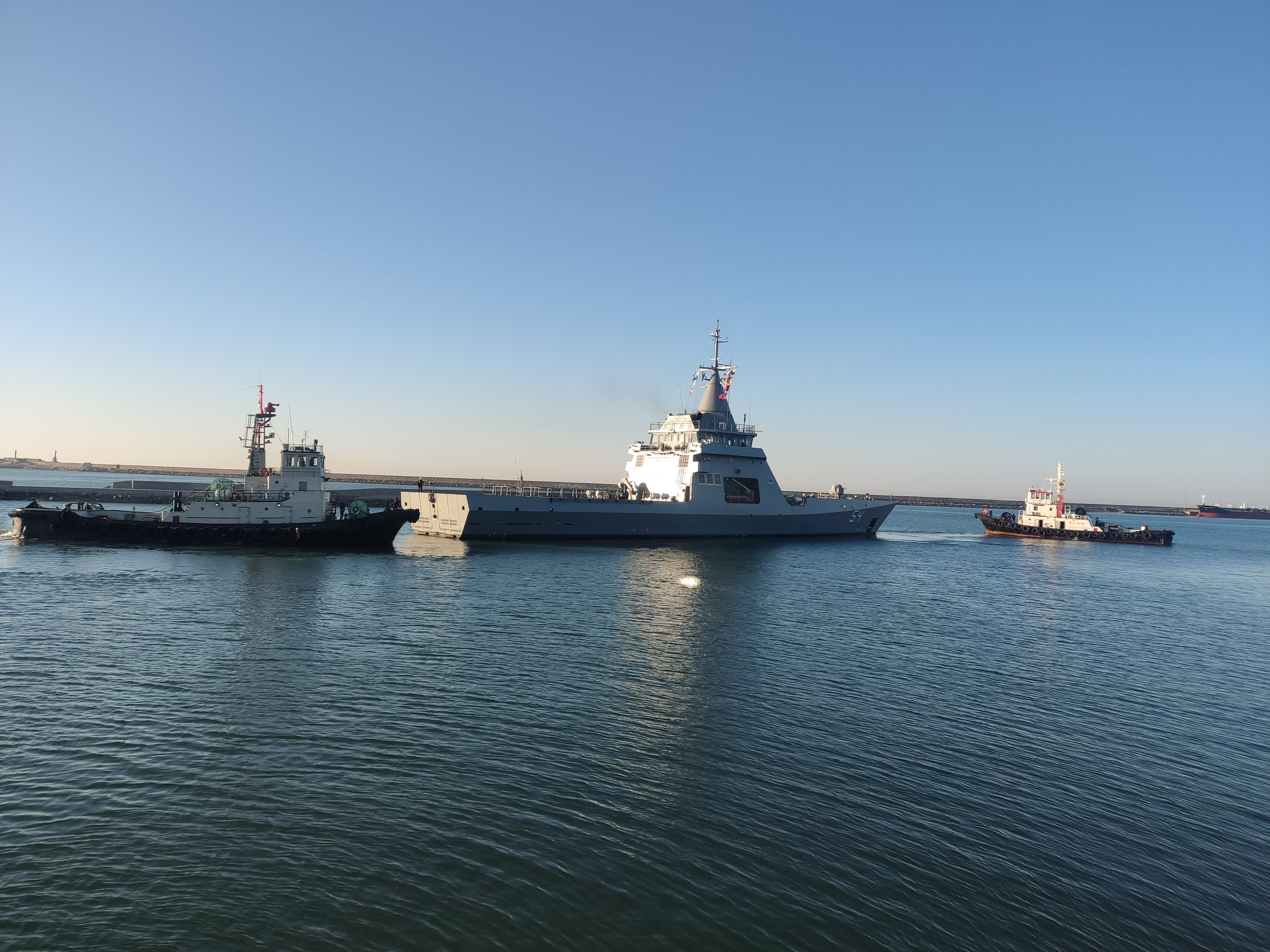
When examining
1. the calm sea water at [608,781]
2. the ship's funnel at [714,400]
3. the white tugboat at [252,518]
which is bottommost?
the calm sea water at [608,781]

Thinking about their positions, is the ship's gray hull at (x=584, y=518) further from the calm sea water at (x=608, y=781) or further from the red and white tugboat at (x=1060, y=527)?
the red and white tugboat at (x=1060, y=527)

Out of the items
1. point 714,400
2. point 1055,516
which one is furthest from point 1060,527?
point 714,400

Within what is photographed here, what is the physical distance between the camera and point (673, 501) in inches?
2060

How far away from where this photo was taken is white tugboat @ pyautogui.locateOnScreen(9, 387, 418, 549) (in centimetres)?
3981

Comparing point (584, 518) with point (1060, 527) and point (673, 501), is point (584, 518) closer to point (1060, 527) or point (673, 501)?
point (673, 501)

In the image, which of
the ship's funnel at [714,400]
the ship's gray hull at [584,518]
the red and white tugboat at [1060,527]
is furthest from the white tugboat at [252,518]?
the red and white tugboat at [1060,527]

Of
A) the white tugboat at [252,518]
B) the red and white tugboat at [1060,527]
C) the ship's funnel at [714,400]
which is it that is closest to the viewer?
the white tugboat at [252,518]

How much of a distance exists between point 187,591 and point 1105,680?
3203cm

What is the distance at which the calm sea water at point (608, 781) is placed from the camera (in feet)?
25.9

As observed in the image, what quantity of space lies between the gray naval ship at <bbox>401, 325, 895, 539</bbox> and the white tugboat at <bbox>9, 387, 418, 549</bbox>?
24.0 ft

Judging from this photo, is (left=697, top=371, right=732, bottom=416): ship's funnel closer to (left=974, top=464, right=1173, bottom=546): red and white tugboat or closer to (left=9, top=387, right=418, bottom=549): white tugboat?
(left=9, top=387, right=418, bottom=549): white tugboat

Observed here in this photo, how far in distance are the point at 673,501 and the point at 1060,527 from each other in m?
49.8

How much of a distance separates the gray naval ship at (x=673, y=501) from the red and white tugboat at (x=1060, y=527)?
28.7 m

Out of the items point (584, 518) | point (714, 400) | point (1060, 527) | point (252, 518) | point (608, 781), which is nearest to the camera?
point (608, 781)
